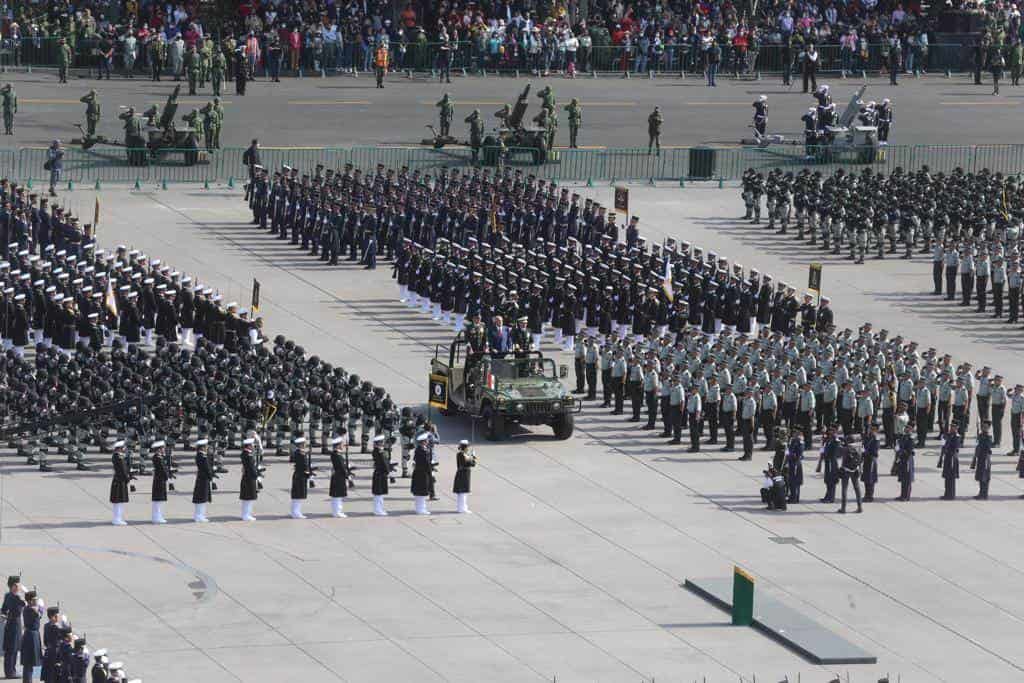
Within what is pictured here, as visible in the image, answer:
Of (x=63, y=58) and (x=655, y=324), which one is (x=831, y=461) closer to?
(x=655, y=324)

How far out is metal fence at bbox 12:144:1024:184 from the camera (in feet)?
243

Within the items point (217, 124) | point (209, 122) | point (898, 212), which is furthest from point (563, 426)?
point (209, 122)

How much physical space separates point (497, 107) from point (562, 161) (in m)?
7.50

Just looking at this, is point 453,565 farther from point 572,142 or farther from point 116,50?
point 116,50

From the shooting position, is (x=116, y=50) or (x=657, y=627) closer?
(x=657, y=627)

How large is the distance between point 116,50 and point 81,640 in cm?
5729

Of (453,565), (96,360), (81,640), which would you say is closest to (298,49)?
(96,360)

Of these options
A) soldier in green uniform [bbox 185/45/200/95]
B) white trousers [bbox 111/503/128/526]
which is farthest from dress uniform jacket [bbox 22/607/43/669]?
soldier in green uniform [bbox 185/45/200/95]

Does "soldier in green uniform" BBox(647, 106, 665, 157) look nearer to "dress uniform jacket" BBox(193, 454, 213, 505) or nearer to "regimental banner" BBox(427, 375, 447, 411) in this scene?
"regimental banner" BBox(427, 375, 447, 411)

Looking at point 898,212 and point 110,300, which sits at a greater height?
point 898,212

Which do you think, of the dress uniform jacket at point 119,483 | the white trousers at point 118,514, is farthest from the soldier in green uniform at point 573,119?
the white trousers at point 118,514

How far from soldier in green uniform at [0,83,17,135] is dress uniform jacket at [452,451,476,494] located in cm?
3749

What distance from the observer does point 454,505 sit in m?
43.3

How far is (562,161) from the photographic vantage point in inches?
3036
